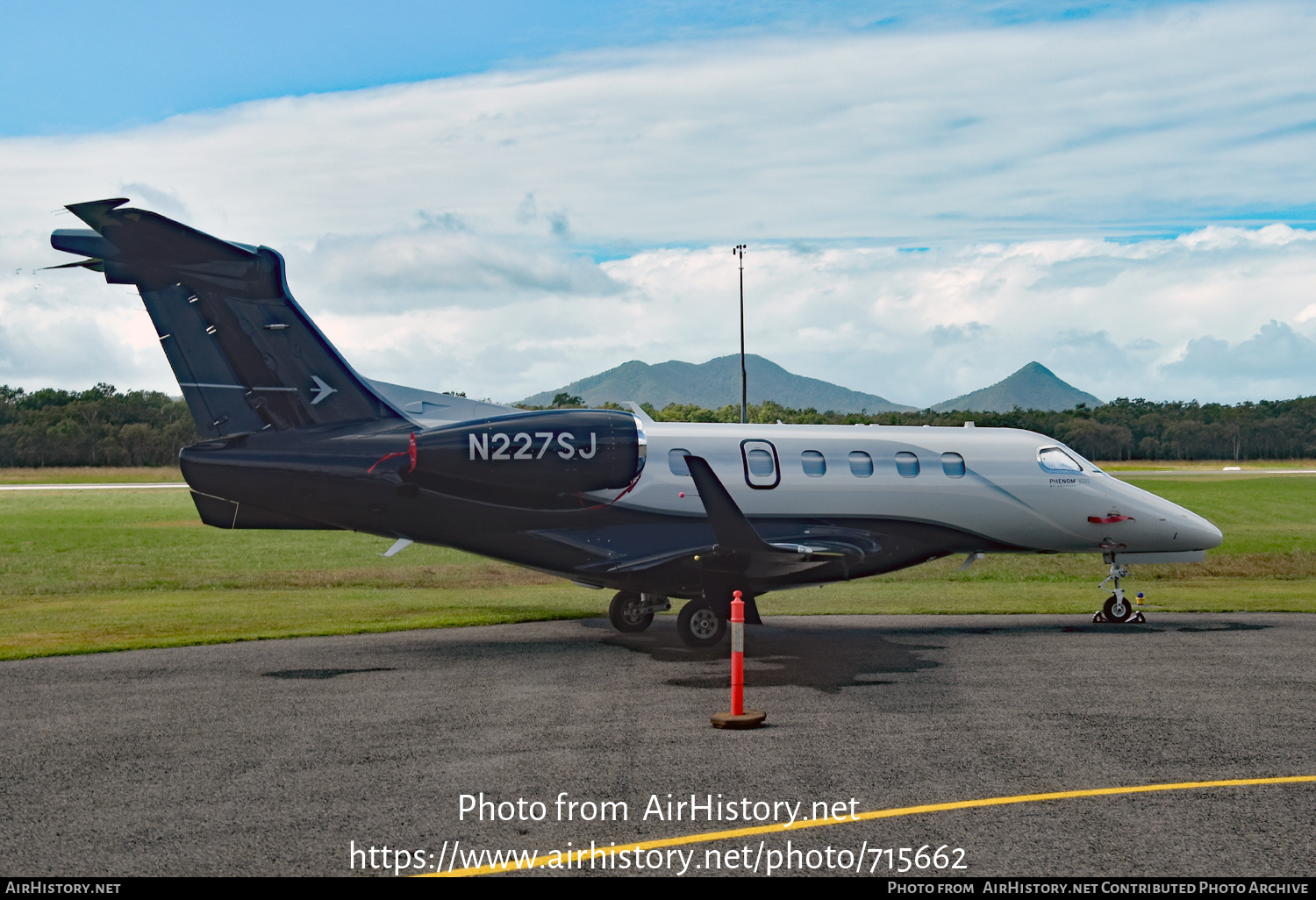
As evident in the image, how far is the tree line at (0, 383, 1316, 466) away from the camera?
89000 millimetres

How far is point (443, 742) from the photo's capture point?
390 inches

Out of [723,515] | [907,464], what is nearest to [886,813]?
[723,515]

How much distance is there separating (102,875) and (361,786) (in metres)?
2.21

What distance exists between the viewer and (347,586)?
2669 centimetres

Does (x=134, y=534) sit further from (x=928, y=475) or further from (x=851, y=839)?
(x=851, y=839)

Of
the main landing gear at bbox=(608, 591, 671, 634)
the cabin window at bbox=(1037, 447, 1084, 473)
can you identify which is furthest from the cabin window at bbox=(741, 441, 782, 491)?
the cabin window at bbox=(1037, 447, 1084, 473)

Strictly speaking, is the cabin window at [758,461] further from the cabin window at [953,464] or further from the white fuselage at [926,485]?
the cabin window at [953,464]

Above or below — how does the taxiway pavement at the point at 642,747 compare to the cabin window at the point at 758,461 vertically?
below

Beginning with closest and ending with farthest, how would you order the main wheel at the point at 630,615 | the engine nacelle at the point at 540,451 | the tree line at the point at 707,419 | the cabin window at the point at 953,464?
the engine nacelle at the point at 540,451, the cabin window at the point at 953,464, the main wheel at the point at 630,615, the tree line at the point at 707,419

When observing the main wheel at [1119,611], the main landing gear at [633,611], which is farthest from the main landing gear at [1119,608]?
the main landing gear at [633,611]

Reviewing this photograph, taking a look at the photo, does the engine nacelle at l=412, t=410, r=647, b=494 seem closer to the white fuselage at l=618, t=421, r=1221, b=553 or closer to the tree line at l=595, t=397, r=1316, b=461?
the white fuselage at l=618, t=421, r=1221, b=553

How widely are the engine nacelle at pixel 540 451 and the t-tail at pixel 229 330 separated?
4.91 feet

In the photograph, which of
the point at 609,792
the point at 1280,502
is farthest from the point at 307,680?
the point at 1280,502

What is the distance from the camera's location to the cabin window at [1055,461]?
17.8 meters
